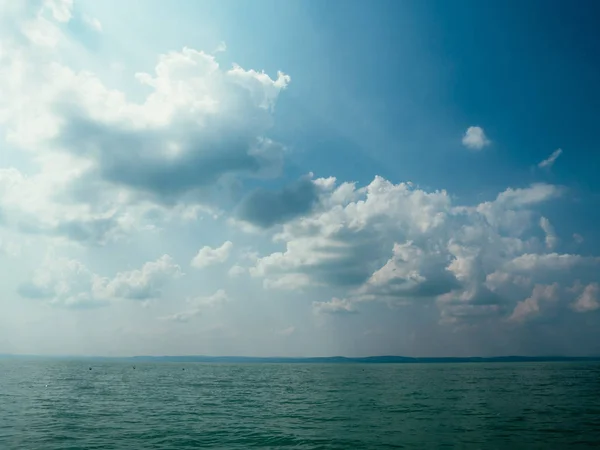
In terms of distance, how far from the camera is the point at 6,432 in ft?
130

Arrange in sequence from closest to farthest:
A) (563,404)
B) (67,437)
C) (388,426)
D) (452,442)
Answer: (452,442) < (67,437) < (388,426) < (563,404)

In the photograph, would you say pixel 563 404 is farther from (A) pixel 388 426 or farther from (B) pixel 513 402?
(A) pixel 388 426

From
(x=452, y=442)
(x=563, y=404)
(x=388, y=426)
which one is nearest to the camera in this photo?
(x=452, y=442)

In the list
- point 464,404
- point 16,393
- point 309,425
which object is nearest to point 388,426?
point 309,425

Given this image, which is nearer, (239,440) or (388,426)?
(239,440)

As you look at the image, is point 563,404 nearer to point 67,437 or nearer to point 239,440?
point 239,440

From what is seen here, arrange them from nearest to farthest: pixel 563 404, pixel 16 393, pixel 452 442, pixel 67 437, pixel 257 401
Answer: pixel 452 442 → pixel 67 437 → pixel 563 404 → pixel 257 401 → pixel 16 393

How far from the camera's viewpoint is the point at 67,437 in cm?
3797

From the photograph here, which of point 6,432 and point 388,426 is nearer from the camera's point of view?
point 6,432

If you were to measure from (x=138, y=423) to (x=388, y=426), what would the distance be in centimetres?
2652

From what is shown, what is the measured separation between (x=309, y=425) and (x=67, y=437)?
23.2 m

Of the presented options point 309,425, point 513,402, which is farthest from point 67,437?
point 513,402

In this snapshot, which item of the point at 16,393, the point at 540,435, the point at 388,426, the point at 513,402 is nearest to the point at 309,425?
the point at 388,426

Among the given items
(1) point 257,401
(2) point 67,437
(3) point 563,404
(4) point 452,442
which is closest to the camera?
(4) point 452,442
